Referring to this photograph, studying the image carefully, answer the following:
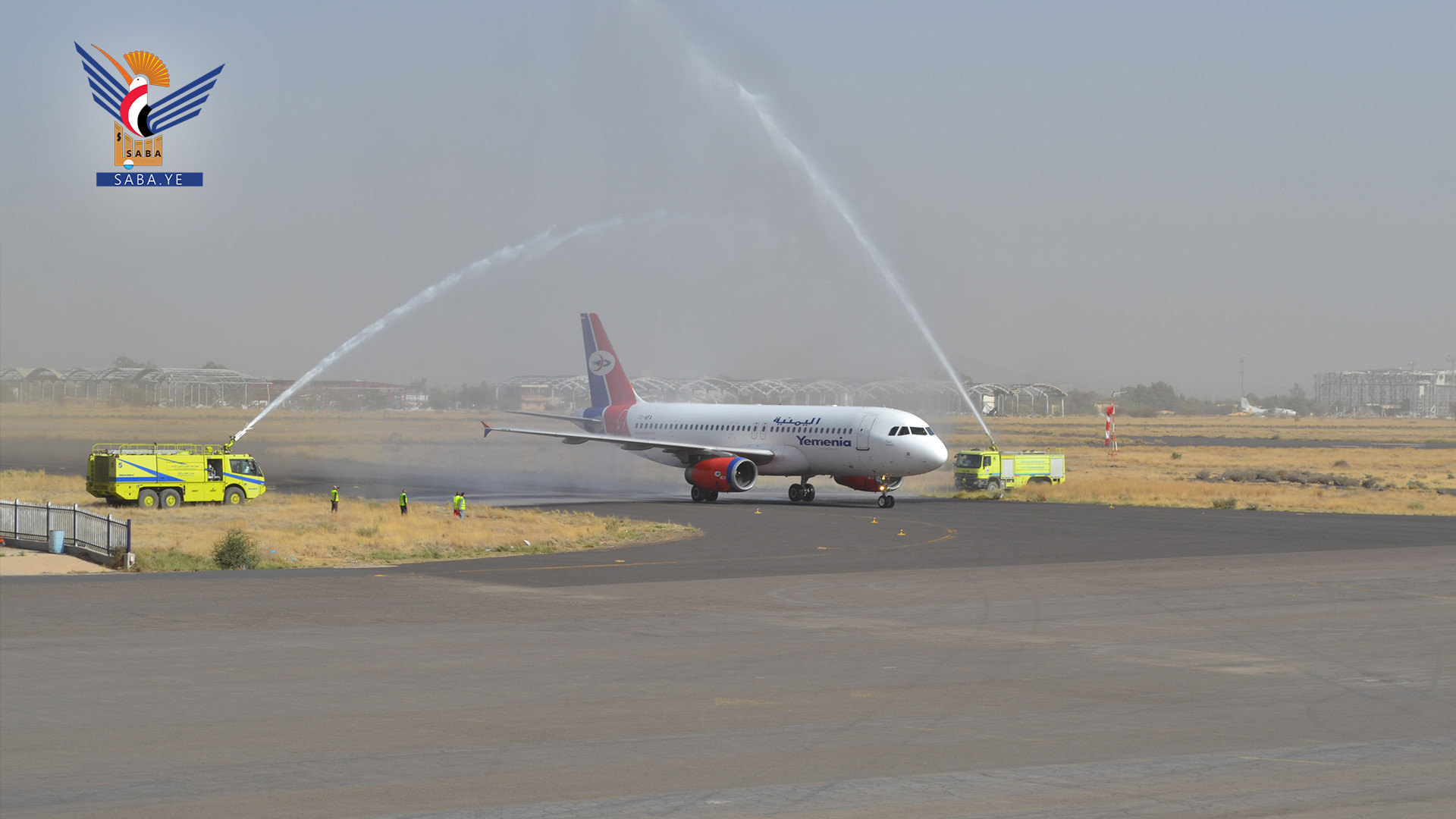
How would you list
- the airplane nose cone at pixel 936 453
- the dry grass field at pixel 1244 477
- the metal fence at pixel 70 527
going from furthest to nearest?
the dry grass field at pixel 1244 477 < the airplane nose cone at pixel 936 453 < the metal fence at pixel 70 527

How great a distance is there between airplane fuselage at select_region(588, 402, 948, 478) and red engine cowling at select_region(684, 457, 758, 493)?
1593mm

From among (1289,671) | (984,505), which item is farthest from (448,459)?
(1289,671)

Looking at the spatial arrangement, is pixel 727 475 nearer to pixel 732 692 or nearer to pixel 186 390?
pixel 732 692

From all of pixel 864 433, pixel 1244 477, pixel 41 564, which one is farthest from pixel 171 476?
pixel 1244 477

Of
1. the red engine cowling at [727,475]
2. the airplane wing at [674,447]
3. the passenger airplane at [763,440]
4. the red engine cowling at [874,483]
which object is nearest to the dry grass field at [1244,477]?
the red engine cowling at [874,483]

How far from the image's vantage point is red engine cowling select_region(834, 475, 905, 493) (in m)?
59.5

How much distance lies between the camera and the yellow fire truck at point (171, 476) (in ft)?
174

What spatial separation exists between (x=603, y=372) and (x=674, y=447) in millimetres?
11100

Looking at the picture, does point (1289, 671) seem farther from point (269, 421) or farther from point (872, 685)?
point (269, 421)

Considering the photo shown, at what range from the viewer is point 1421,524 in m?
50.2

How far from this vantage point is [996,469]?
69500mm

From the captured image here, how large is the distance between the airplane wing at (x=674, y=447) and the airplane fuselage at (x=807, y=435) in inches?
15.6

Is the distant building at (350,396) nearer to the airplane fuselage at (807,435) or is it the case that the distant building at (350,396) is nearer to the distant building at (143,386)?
the distant building at (143,386)

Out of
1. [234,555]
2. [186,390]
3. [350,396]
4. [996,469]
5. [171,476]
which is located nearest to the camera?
[234,555]
